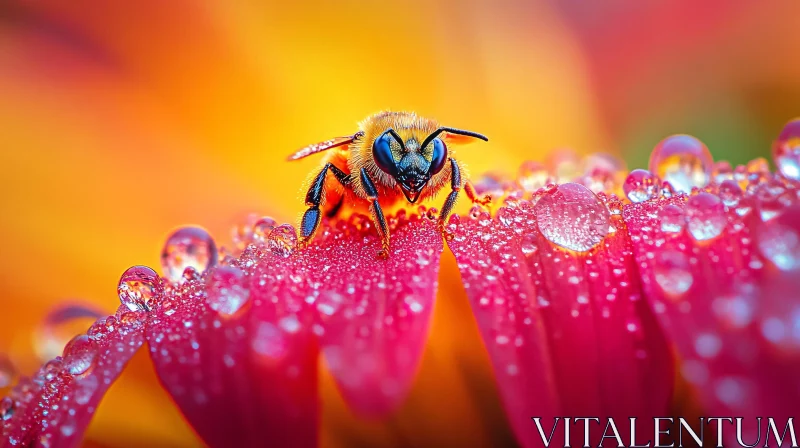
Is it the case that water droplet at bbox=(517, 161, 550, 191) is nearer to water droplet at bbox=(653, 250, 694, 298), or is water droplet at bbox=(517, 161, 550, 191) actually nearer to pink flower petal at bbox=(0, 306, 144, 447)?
water droplet at bbox=(653, 250, 694, 298)

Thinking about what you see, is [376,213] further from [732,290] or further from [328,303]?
[732,290]

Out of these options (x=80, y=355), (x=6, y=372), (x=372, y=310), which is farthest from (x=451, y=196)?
(x=6, y=372)

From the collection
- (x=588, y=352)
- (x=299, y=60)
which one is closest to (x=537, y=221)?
(x=588, y=352)

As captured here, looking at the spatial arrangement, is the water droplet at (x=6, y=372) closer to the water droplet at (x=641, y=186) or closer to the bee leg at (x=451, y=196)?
the bee leg at (x=451, y=196)

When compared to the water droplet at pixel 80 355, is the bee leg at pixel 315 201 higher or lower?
higher

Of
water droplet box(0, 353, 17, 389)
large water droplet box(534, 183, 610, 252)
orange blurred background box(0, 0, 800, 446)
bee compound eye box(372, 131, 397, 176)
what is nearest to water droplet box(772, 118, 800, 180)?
large water droplet box(534, 183, 610, 252)

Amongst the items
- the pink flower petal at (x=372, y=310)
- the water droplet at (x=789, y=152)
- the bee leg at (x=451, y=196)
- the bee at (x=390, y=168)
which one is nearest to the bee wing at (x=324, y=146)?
the bee at (x=390, y=168)

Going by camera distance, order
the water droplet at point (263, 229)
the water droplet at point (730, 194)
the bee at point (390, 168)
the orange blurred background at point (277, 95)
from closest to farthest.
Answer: the water droplet at point (730, 194) → the water droplet at point (263, 229) → the bee at point (390, 168) → the orange blurred background at point (277, 95)

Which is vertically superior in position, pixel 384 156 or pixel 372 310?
pixel 384 156
